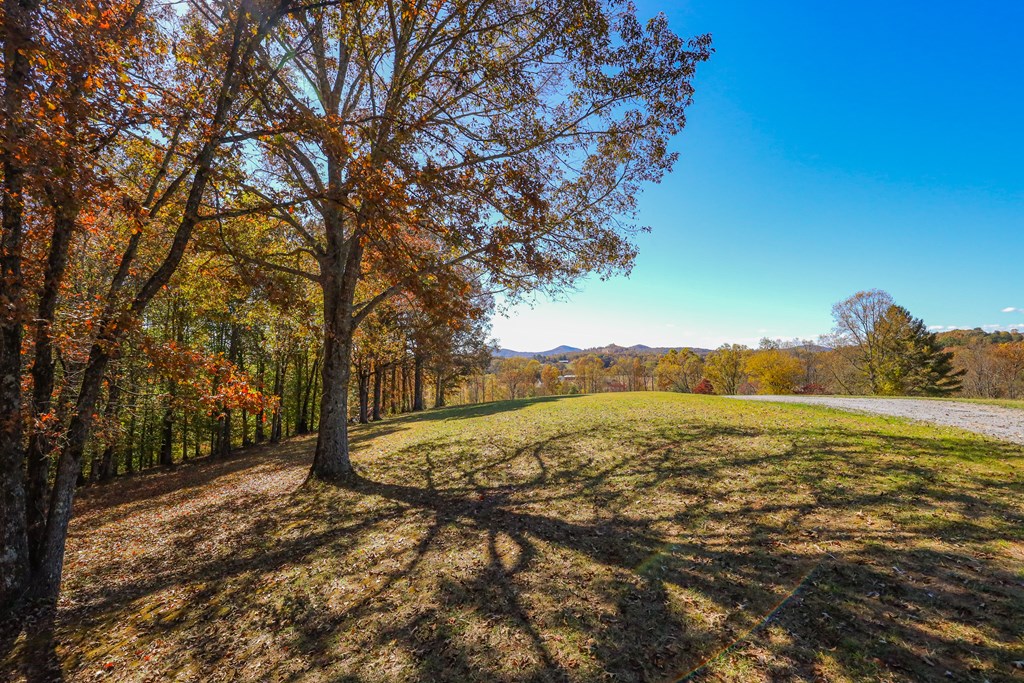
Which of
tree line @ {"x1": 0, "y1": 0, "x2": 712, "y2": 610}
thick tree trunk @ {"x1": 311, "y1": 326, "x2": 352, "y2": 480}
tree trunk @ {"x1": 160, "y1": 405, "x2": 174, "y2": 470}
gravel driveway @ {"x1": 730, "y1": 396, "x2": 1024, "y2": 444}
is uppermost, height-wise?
tree line @ {"x1": 0, "y1": 0, "x2": 712, "y2": 610}

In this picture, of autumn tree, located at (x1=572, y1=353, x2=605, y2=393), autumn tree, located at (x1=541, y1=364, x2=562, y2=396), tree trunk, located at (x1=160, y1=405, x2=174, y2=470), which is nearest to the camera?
tree trunk, located at (x1=160, y1=405, x2=174, y2=470)

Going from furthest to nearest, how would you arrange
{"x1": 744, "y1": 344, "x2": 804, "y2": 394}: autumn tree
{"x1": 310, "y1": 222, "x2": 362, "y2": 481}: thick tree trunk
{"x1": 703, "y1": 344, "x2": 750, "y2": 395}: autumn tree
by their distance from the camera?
1. {"x1": 703, "y1": 344, "x2": 750, "y2": 395}: autumn tree
2. {"x1": 744, "y1": 344, "x2": 804, "y2": 394}: autumn tree
3. {"x1": 310, "y1": 222, "x2": 362, "y2": 481}: thick tree trunk

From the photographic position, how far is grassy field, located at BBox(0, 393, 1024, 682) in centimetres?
369

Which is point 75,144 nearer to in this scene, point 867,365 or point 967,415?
point 967,415

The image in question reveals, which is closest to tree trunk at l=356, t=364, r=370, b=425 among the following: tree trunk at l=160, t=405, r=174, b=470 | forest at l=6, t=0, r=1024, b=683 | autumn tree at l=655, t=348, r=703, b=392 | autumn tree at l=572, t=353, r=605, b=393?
tree trunk at l=160, t=405, r=174, b=470

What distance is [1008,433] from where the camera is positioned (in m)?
9.88

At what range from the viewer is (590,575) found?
5.07m

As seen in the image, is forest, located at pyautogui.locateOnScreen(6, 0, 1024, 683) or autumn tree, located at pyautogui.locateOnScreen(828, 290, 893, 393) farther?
autumn tree, located at pyautogui.locateOnScreen(828, 290, 893, 393)

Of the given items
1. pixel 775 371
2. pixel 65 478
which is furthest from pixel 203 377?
pixel 775 371

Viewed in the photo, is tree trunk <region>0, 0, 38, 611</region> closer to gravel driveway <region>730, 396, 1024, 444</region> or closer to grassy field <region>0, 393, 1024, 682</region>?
grassy field <region>0, 393, 1024, 682</region>

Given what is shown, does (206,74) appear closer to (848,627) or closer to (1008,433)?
(848,627)

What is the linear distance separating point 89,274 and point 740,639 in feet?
57.2

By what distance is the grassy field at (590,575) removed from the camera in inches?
145

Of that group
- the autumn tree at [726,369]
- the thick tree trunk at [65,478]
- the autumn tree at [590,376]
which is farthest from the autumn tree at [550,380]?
the thick tree trunk at [65,478]
